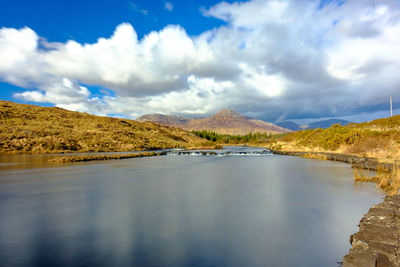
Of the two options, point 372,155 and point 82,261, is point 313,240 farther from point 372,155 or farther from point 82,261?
point 372,155

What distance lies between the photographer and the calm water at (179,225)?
18.9ft

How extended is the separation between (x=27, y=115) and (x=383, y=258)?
8362 cm

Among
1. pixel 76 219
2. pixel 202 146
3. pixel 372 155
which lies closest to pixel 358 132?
pixel 372 155

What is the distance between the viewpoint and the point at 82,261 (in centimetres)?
554

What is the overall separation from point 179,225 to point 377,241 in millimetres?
5460

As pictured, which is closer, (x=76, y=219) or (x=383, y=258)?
(x=383, y=258)

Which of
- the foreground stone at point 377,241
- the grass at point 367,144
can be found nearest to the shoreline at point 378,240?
the foreground stone at point 377,241

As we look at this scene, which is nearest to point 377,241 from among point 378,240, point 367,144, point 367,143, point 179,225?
point 378,240

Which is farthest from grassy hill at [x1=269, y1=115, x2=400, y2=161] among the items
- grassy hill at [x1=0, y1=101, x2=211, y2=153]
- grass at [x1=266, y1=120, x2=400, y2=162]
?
grassy hill at [x1=0, y1=101, x2=211, y2=153]

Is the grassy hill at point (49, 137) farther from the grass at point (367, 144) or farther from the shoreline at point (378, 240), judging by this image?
the shoreline at point (378, 240)

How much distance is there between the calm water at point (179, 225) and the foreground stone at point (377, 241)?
2.40 feet

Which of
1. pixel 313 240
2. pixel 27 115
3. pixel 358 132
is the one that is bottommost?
pixel 313 240

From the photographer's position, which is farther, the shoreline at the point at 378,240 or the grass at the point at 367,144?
the grass at the point at 367,144

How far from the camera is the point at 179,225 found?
798 centimetres
